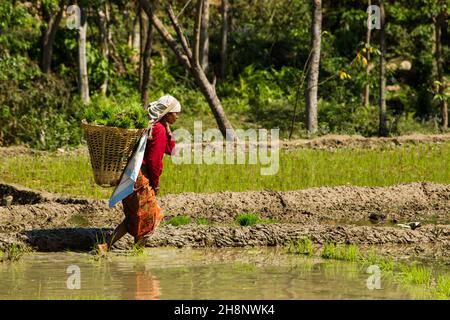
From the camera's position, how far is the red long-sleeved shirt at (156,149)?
364 inches

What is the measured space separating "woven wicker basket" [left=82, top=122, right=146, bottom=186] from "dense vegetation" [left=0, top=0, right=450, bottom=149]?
943 cm

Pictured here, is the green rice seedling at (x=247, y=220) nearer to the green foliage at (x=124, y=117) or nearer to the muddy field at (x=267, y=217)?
the muddy field at (x=267, y=217)

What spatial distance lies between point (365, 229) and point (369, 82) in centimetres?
1165

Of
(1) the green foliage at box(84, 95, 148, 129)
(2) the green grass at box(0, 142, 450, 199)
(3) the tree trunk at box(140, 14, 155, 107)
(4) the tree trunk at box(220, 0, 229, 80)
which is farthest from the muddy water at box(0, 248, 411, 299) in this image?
(4) the tree trunk at box(220, 0, 229, 80)

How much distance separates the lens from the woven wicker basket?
8930 mm

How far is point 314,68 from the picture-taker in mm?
19516

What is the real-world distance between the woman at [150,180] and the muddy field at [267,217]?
0.43 meters

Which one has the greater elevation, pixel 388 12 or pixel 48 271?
pixel 388 12

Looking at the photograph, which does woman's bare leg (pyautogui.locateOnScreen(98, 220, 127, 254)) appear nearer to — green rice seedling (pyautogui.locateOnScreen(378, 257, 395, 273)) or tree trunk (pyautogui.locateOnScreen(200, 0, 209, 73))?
green rice seedling (pyautogui.locateOnScreen(378, 257, 395, 273))

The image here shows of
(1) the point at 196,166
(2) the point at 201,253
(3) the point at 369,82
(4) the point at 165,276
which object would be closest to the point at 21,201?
(1) the point at 196,166

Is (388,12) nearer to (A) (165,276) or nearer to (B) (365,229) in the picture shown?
(B) (365,229)

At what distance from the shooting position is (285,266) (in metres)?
8.93

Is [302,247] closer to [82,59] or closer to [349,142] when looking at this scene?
[349,142]
